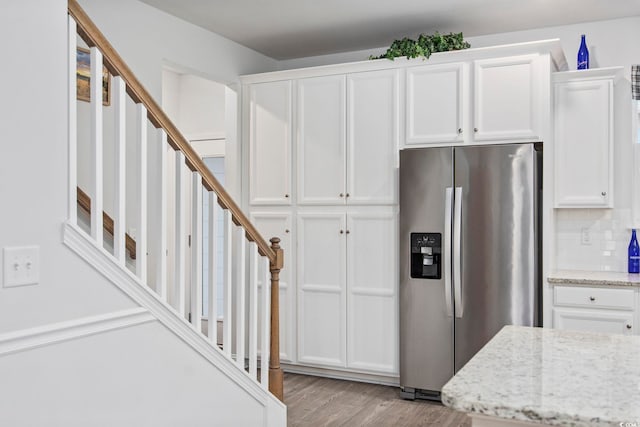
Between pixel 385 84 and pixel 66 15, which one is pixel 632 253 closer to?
pixel 385 84

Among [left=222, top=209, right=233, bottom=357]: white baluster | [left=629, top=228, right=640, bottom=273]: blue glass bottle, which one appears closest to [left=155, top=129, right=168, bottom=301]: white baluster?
[left=222, top=209, right=233, bottom=357]: white baluster

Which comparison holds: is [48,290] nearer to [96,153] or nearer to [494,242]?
[96,153]

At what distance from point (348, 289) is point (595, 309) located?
1.65 metres

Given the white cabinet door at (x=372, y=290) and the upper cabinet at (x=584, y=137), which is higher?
the upper cabinet at (x=584, y=137)

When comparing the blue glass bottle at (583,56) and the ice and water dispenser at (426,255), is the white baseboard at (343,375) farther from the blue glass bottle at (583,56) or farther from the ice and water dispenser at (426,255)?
the blue glass bottle at (583,56)

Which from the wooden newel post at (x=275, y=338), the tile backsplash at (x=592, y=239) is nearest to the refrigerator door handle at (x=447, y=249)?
the tile backsplash at (x=592, y=239)

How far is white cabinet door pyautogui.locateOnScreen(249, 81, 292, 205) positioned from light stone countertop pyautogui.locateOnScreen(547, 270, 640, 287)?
201 cm

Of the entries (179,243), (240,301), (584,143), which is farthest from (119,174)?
(584,143)

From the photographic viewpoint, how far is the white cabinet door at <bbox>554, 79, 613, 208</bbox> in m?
3.91

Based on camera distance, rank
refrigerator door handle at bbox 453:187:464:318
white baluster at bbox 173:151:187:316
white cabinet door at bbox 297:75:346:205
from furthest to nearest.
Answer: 1. white cabinet door at bbox 297:75:346:205
2. refrigerator door handle at bbox 453:187:464:318
3. white baluster at bbox 173:151:187:316

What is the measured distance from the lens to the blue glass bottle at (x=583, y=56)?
4.05 metres

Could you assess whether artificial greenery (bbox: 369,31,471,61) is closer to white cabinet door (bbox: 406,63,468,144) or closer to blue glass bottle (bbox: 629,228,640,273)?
white cabinet door (bbox: 406,63,468,144)

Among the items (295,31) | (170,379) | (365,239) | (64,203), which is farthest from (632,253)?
(64,203)

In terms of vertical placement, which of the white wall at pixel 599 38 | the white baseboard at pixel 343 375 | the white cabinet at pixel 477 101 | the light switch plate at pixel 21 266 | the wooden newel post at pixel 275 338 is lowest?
the white baseboard at pixel 343 375
